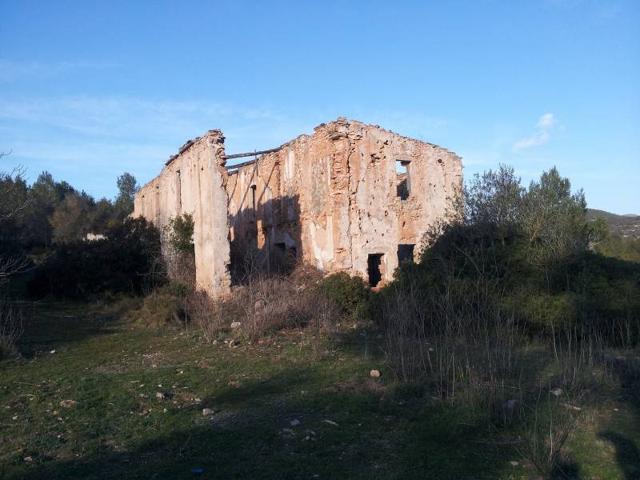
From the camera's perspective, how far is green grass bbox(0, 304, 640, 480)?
4.70 metres

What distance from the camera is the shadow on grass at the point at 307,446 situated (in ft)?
15.1

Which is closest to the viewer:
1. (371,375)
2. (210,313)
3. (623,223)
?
(371,375)

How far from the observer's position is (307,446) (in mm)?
5164

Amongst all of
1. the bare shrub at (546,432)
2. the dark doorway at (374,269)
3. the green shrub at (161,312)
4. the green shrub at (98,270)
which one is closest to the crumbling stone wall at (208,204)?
the green shrub at (161,312)

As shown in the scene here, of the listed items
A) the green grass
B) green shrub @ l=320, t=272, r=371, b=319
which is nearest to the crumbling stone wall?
green shrub @ l=320, t=272, r=371, b=319

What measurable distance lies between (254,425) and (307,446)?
784 mm

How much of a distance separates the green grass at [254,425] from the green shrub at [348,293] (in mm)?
4604

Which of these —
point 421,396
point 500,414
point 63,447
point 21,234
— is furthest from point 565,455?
point 21,234

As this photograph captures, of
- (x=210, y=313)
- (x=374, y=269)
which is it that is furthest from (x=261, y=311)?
(x=374, y=269)

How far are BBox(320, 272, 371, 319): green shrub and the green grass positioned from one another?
460 centimetres

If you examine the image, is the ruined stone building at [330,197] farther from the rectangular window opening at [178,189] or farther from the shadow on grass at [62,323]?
the shadow on grass at [62,323]

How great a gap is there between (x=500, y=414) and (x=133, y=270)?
1432cm

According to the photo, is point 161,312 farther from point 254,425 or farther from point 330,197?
point 254,425

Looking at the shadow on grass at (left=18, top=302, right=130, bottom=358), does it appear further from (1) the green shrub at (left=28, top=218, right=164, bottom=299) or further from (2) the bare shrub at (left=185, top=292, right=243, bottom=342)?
(2) the bare shrub at (left=185, top=292, right=243, bottom=342)
